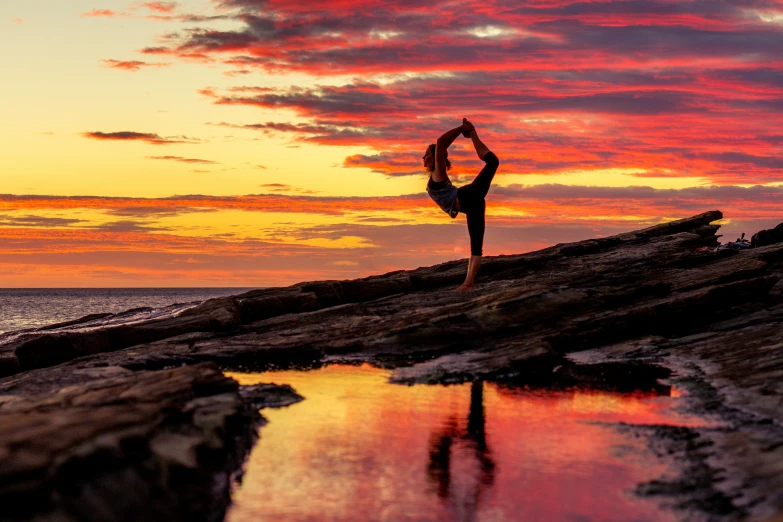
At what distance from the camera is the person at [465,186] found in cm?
2198

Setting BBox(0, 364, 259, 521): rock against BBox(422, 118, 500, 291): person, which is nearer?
BBox(0, 364, 259, 521): rock

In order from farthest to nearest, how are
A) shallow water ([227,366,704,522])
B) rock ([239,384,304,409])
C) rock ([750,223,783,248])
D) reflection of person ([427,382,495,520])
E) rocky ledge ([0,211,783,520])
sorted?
rock ([750,223,783,248]) → rock ([239,384,304,409]) → reflection of person ([427,382,495,520]) → shallow water ([227,366,704,522]) → rocky ledge ([0,211,783,520])

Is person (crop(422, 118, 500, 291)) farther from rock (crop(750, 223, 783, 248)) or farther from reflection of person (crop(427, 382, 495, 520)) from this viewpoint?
rock (crop(750, 223, 783, 248))

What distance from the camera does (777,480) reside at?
9234mm

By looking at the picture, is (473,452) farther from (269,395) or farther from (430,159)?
(430,159)

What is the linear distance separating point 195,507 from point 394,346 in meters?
10.7

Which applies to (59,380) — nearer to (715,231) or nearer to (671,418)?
(671,418)

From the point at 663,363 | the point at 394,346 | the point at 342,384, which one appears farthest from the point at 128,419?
the point at 663,363

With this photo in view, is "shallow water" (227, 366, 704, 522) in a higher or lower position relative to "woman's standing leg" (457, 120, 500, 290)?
lower

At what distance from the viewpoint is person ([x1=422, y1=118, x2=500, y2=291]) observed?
72.1 feet

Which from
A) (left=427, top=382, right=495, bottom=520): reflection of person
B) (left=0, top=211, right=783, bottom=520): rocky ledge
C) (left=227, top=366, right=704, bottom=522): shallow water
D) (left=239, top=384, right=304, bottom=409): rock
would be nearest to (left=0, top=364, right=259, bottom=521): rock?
(left=0, top=211, right=783, bottom=520): rocky ledge

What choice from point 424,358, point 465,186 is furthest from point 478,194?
point 424,358

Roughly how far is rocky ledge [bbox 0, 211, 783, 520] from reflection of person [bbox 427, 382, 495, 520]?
1.84 metres

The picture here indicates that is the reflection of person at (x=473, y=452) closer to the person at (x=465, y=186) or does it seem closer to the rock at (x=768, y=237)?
the person at (x=465, y=186)
